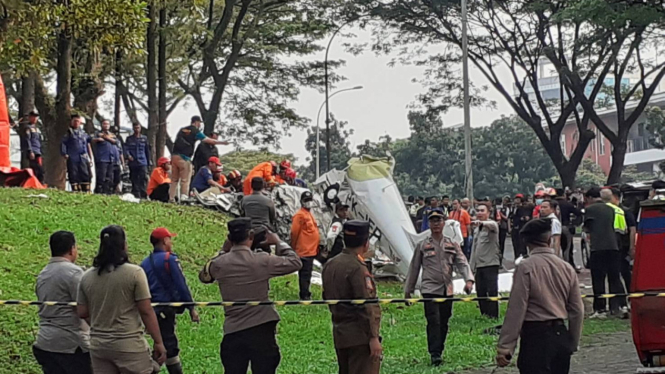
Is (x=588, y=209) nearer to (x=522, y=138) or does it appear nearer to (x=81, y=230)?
(x=81, y=230)

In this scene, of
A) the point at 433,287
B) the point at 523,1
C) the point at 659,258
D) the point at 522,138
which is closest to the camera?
the point at 659,258

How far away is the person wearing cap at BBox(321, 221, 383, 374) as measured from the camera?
7.59 metres

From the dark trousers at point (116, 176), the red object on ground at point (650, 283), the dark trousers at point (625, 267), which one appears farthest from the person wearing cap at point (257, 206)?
the dark trousers at point (116, 176)

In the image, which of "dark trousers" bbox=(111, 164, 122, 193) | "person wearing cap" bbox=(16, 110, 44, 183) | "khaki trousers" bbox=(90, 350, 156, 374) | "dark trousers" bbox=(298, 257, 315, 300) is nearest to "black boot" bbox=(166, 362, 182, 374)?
"khaki trousers" bbox=(90, 350, 156, 374)

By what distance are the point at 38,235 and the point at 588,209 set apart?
8.28 meters

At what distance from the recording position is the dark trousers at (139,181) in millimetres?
21781

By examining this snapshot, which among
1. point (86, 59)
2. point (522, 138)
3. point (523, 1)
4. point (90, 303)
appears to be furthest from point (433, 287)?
point (522, 138)

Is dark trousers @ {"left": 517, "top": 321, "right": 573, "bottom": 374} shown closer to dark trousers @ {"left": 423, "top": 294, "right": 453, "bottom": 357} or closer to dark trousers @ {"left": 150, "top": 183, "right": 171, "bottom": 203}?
dark trousers @ {"left": 423, "top": 294, "right": 453, "bottom": 357}

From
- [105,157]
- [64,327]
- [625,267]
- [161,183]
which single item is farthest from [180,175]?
[64,327]

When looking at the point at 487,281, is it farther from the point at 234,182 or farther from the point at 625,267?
the point at 234,182

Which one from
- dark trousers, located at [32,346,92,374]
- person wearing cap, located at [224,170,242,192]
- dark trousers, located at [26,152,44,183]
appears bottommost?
dark trousers, located at [32,346,92,374]

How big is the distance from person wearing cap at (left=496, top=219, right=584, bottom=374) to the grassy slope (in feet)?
10.9

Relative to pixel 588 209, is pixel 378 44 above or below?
above

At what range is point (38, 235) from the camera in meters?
14.7
